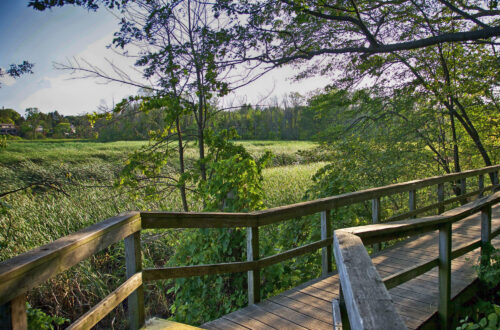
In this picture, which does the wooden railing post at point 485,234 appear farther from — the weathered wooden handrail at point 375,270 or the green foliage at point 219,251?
the green foliage at point 219,251

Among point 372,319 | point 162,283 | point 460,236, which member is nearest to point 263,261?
point 372,319

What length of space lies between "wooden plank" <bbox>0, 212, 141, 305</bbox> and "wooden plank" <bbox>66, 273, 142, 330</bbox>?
0.28m

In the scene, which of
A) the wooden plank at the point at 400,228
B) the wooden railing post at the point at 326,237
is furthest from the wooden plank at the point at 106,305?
the wooden railing post at the point at 326,237

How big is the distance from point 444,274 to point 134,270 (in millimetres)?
2500

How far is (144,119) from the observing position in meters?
7.17

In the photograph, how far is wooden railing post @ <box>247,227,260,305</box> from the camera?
326 cm

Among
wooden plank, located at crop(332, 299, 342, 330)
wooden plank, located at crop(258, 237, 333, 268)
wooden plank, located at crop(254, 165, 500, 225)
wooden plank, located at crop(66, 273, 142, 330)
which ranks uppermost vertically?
wooden plank, located at crop(254, 165, 500, 225)

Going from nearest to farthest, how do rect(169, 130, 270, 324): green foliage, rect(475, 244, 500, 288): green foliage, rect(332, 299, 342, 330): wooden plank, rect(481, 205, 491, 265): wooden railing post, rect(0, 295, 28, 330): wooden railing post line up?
rect(0, 295, 28, 330): wooden railing post
rect(332, 299, 342, 330): wooden plank
rect(475, 244, 500, 288): green foliage
rect(481, 205, 491, 265): wooden railing post
rect(169, 130, 270, 324): green foliage

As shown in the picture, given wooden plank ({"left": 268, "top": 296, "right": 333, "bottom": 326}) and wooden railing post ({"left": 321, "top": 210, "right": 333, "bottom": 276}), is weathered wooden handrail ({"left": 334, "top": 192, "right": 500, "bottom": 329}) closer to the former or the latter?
wooden plank ({"left": 268, "top": 296, "right": 333, "bottom": 326})

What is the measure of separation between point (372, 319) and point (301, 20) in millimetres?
6811

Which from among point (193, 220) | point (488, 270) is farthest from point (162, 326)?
point (488, 270)

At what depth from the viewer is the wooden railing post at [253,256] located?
10.7 ft

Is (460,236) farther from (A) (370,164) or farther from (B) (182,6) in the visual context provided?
(B) (182,6)

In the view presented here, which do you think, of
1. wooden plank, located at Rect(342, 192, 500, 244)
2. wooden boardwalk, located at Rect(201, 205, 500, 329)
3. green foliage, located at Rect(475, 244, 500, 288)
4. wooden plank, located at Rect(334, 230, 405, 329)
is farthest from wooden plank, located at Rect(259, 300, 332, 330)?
green foliage, located at Rect(475, 244, 500, 288)
